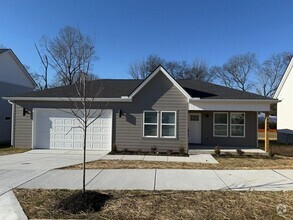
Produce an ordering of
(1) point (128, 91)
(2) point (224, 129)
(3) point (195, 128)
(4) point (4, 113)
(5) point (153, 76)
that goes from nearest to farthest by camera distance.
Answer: (5) point (153, 76) < (1) point (128, 91) < (2) point (224, 129) < (3) point (195, 128) < (4) point (4, 113)

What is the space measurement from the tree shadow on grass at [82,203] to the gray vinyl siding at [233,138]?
42.9ft

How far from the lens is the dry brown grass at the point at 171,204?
5438 mm

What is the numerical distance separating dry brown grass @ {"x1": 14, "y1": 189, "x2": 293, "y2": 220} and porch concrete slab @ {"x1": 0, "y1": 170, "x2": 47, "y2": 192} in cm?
79

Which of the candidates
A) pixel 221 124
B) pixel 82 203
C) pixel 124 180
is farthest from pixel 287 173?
pixel 221 124

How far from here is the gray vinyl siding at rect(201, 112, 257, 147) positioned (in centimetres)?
1794

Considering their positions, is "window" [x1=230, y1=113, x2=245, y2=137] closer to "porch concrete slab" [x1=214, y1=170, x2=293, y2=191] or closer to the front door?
the front door

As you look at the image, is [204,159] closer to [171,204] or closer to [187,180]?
[187,180]

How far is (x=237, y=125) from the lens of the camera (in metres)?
18.2

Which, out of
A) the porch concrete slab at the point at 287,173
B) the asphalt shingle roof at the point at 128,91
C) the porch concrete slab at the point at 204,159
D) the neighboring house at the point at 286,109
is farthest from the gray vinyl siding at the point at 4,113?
the neighboring house at the point at 286,109

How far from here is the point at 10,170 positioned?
9.62 metres

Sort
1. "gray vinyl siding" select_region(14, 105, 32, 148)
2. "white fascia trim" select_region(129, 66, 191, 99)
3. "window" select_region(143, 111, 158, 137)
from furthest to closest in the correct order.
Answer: "gray vinyl siding" select_region(14, 105, 32, 148), "window" select_region(143, 111, 158, 137), "white fascia trim" select_region(129, 66, 191, 99)

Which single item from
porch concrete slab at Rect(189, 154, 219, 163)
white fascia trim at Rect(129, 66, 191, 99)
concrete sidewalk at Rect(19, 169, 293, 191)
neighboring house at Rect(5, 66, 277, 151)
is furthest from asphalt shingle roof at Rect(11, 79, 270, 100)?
concrete sidewalk at Rect(19, 169, 293, 191)

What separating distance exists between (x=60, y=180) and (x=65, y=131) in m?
8.93

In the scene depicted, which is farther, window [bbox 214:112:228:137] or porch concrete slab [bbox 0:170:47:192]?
window [bbox 214:112:228:137]
